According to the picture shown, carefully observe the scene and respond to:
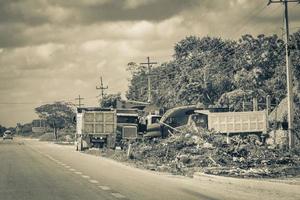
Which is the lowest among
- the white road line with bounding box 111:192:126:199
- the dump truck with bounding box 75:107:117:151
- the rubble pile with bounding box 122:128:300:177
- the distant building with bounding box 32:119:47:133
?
the white road line with bounding box 111:192:126:199

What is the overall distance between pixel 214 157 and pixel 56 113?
485ft

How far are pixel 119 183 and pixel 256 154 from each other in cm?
1140

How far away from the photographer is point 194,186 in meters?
16.4

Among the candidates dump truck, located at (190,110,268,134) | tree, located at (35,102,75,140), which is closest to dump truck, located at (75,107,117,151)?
dump truck, located at (190,110,268,134)

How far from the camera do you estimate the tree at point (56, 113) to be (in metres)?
163

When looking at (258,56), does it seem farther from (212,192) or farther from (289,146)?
(212,192)

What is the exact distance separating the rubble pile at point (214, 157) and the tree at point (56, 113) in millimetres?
126467

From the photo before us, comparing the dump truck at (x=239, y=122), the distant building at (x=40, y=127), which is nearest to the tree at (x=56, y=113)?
the distant building at (x=40, y=127)

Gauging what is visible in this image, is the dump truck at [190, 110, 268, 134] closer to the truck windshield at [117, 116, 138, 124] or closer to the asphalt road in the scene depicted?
the truck windshield at [117, 116, 138, 124]

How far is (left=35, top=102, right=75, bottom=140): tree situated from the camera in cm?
16325

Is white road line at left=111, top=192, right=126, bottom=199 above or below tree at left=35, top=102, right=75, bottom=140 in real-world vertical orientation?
below

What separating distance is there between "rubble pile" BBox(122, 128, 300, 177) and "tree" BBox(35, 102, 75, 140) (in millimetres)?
126467

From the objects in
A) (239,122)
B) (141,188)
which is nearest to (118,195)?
(141,188)

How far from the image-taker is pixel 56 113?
6722 inches
